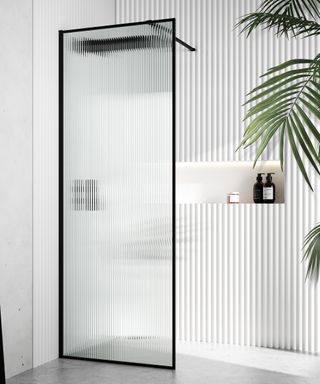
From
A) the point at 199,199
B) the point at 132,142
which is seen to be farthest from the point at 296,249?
the point at 132,142

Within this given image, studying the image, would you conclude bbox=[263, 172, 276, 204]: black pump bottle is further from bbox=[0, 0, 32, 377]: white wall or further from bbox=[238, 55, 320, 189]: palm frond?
bbox=[238, 55, 320, 189]: palm frond

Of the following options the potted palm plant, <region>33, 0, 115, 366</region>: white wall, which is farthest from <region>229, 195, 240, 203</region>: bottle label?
the potted palm plant

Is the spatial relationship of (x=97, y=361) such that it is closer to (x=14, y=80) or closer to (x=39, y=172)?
(x=39, y=172)

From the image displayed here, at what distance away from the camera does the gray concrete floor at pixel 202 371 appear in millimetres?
3555

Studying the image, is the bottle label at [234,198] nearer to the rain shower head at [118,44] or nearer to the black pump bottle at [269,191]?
the black pump bottle at [269,191]

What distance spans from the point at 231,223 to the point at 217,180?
0.47 m

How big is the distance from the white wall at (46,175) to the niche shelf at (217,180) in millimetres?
1160

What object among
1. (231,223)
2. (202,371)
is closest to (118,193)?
(231,223)

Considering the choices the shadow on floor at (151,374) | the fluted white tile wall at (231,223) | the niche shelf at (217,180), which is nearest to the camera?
the shadow on floor at (151,374)

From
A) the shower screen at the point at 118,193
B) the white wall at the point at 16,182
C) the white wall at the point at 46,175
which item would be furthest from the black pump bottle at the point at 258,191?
the white wall at the point at 16,182

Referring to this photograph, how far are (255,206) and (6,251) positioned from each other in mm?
1754

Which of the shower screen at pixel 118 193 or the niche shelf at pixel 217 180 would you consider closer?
the shower screen at pixel 118 193

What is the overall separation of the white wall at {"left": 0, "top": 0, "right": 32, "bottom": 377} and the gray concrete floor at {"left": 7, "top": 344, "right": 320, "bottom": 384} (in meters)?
0.23

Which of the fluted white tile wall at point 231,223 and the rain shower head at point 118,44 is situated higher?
the rain shower head at point 118,44
